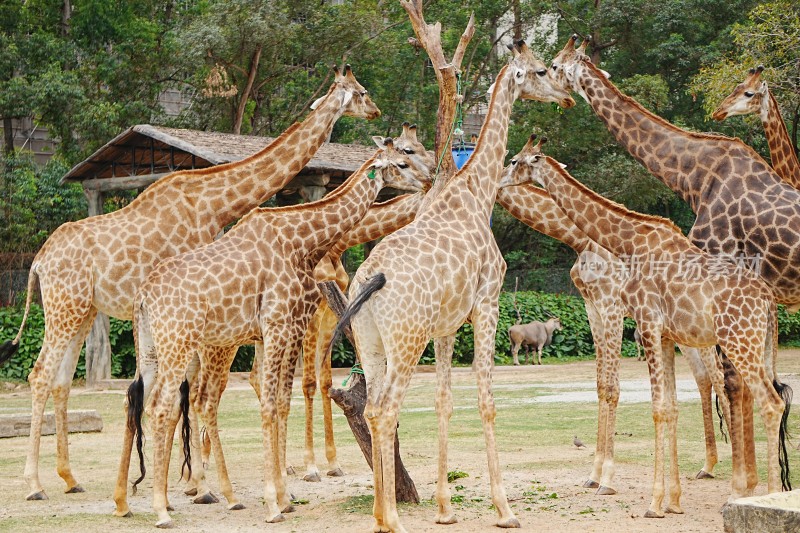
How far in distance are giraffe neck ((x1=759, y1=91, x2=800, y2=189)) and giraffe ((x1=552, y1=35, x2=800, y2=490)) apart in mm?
609

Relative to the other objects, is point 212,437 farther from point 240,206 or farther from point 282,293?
point 240,206

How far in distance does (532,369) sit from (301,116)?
1069 cm

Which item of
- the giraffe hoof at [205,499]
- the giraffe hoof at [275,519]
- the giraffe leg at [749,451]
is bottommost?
the giraffe hoof at [205,499]

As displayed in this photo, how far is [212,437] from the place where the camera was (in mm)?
8555

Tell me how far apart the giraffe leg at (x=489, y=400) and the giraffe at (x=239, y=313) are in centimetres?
153

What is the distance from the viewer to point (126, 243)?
939 cm

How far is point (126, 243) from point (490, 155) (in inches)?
140

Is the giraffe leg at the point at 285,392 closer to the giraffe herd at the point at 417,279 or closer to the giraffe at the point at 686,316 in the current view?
the giraffe herd at the point at 417,279

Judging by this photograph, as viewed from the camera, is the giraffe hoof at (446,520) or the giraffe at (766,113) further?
the giraffe at (766,113)

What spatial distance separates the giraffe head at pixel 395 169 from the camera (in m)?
9.25

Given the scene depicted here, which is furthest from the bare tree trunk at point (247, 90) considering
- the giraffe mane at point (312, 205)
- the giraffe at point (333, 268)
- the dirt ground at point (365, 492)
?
the giraffe mane at point (312, 205)

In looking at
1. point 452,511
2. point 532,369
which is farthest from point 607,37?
point 452,511

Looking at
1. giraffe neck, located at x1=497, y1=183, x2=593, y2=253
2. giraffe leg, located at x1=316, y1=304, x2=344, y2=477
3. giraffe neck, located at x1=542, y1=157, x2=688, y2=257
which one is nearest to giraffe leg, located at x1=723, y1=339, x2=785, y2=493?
giraffe neck, located at x1=542, y1=157, x2=688, y2=257

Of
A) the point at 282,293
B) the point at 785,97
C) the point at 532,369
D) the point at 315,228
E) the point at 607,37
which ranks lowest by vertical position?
the point at 532,369
